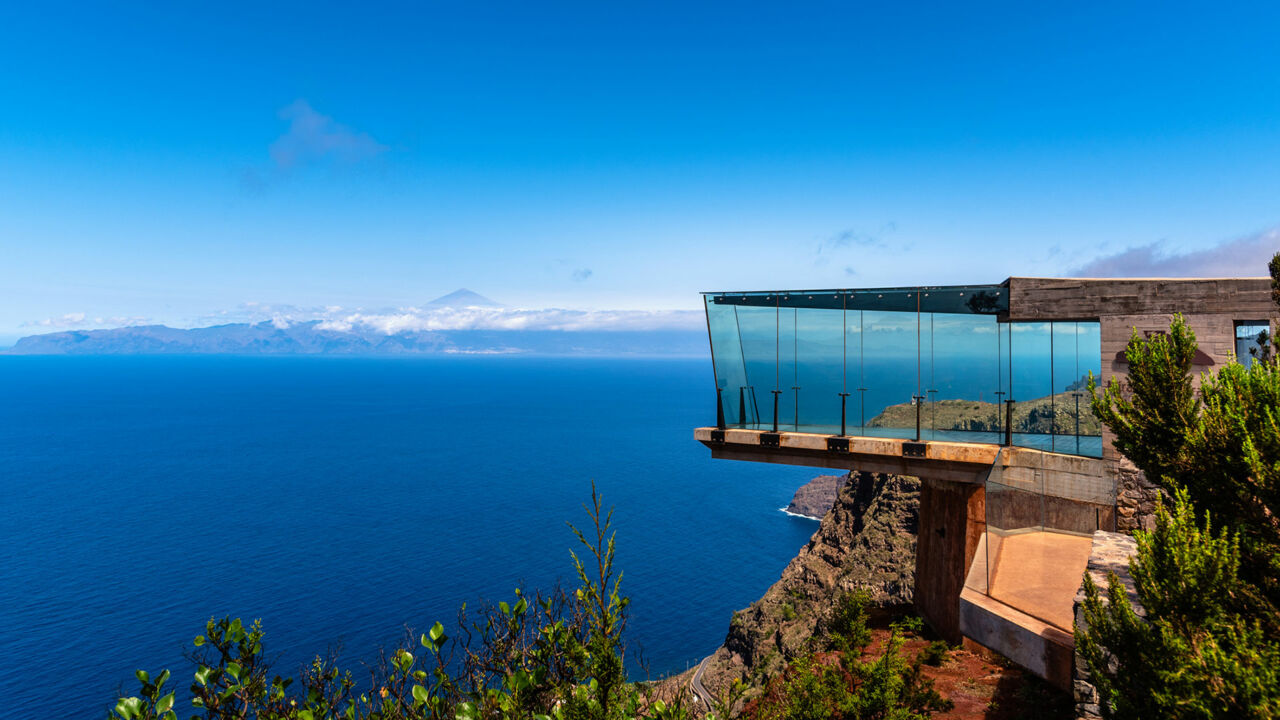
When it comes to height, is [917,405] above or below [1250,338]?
below

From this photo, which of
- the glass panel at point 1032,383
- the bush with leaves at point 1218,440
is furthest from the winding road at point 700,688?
the bush with leaves at point 1218,440

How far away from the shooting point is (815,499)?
104m

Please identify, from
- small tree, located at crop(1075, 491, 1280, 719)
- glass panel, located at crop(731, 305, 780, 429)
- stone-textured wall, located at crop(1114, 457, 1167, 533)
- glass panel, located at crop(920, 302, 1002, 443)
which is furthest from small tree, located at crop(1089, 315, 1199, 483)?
glass panel, located at crop(731, 305, 780, 429)

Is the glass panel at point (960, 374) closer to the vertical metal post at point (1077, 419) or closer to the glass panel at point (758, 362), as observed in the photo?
the vertical metal post at point (1077, 419)

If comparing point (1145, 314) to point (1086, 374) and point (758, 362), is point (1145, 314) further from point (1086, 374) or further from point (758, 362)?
point (758, 362)

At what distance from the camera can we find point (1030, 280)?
60.3ft

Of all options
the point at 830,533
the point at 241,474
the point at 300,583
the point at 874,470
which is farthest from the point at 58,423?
the point at 874,470

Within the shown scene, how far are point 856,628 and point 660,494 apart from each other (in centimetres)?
9135

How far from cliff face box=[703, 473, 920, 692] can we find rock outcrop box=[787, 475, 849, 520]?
55.6m

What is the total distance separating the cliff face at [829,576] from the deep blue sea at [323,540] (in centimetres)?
872

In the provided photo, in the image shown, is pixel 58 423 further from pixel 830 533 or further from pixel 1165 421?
pixel 1165 421

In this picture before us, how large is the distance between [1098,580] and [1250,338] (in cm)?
982

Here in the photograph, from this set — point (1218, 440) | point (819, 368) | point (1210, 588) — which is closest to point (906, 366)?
point (819, 368)

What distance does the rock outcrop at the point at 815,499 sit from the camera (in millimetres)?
101125
